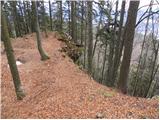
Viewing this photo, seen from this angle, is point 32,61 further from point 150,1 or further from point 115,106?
point 150,1

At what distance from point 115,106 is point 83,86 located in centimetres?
217

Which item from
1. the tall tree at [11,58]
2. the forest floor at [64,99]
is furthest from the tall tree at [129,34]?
the tall tree at [11,58]

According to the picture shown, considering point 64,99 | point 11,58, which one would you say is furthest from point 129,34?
point 11,58

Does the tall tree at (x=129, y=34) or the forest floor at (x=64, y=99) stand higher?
the tall tree at (x=129, y=34)

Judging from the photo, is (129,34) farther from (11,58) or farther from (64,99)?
(11,58)

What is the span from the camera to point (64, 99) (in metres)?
7.58

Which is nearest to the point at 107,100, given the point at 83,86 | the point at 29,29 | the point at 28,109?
the point at 83,86

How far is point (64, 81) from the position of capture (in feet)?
31.3

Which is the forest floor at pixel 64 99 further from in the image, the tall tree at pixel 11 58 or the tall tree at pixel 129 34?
the tall tree at pixel 129 34

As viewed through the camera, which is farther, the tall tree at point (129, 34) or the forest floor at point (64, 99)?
the tall tree at point (129, 34)

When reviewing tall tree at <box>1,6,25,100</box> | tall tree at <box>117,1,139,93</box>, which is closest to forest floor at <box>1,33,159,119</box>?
tall tree at <box>1,6,25,100</box>

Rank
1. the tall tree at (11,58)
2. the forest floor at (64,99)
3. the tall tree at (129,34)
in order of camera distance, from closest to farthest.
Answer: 1. the forest floor at (64,99)
2. the tall tree at (11,58)
3. the tall tree at (129,34)

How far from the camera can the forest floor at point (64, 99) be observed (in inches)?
259

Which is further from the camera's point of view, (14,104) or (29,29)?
(29,29)
